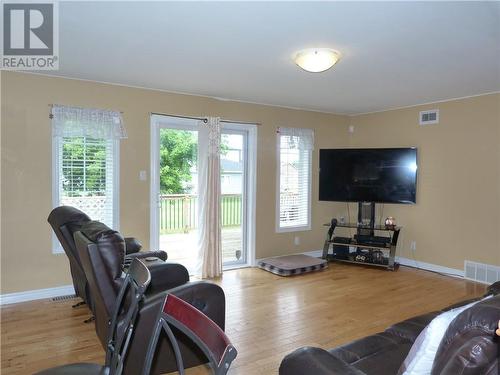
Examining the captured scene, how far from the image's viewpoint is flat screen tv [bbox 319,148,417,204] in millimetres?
5309

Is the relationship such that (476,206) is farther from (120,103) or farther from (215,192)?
(120,103)

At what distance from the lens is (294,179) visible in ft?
19.3

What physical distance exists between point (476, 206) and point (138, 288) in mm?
4825

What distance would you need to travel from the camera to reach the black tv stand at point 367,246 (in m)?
5.36

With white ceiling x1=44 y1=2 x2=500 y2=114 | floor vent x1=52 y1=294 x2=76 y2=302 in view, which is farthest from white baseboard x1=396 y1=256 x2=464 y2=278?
floor vent x1=52 y1=294 x2=76 y2=302

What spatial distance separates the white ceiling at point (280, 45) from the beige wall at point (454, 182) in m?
0.50

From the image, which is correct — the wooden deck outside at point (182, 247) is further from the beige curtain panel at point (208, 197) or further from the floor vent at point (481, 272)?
the floor vent at point (481, 272)

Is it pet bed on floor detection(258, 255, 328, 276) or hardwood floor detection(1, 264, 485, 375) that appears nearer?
hardwood floor detection(1, 264, 485, 375)

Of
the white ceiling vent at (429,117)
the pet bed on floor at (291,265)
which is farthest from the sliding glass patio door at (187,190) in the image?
the white ceiling vent at (429,117)

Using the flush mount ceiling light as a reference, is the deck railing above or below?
below

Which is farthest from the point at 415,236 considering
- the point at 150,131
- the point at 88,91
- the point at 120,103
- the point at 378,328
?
the point at 88,91

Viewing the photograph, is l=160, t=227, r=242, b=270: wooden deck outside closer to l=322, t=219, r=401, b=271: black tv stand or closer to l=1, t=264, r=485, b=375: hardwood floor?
l=1, t=264, r=485, b=375: hardwood floor

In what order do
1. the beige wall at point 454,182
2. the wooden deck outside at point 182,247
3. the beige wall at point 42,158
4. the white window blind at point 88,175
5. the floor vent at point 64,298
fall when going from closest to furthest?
the beige wall at point 42,158
the floor vent at point 64,298
the white window blind at point 88,175
the beige wall at point 454,182
the wooden deck outside at point 182,247

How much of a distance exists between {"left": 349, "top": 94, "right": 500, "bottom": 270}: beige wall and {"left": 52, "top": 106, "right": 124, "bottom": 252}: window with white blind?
14.0 feet
